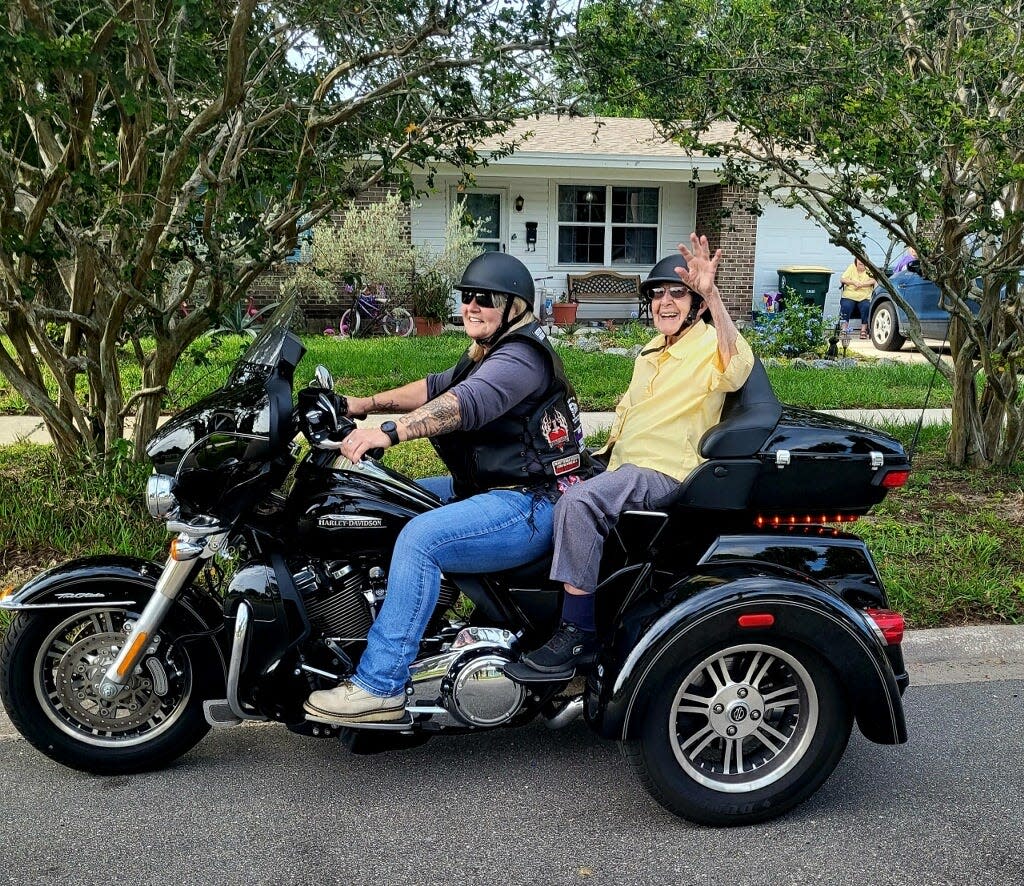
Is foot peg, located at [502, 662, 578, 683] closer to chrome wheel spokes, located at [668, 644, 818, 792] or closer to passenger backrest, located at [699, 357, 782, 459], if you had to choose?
chrome wheel spokes, located at [668, 644, 818, 792]

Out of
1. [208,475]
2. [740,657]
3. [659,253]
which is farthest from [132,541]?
[659,253]

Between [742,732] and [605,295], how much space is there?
15.2m

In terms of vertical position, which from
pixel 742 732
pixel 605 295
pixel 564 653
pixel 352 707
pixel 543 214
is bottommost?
pixel 742 732

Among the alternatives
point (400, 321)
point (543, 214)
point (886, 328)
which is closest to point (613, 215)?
point (543, 214)

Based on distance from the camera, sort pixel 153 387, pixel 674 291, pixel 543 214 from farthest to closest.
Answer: pixel 543 214, pixel 153 387, pixel 674 291

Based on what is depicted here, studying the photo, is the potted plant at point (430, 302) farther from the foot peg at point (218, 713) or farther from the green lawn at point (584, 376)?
the foot peg at point (218, 713)

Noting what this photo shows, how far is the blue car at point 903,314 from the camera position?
1251 cm

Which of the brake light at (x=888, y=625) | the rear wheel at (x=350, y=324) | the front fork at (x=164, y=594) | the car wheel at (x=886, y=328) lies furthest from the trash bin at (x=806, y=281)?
the front fork at (x=164, y=594)

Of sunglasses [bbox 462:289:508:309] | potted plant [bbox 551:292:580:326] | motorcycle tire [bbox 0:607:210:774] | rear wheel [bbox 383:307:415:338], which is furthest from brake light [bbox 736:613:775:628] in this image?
potted plant [bbox 551:292:580:326]

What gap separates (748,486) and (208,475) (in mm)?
1697

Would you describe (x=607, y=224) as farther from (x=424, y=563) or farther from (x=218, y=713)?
(x=218, y=713)

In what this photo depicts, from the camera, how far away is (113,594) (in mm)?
3211

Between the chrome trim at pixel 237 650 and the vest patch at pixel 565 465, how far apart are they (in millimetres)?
1095

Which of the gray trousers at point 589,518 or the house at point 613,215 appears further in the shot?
the house at point 613,215
